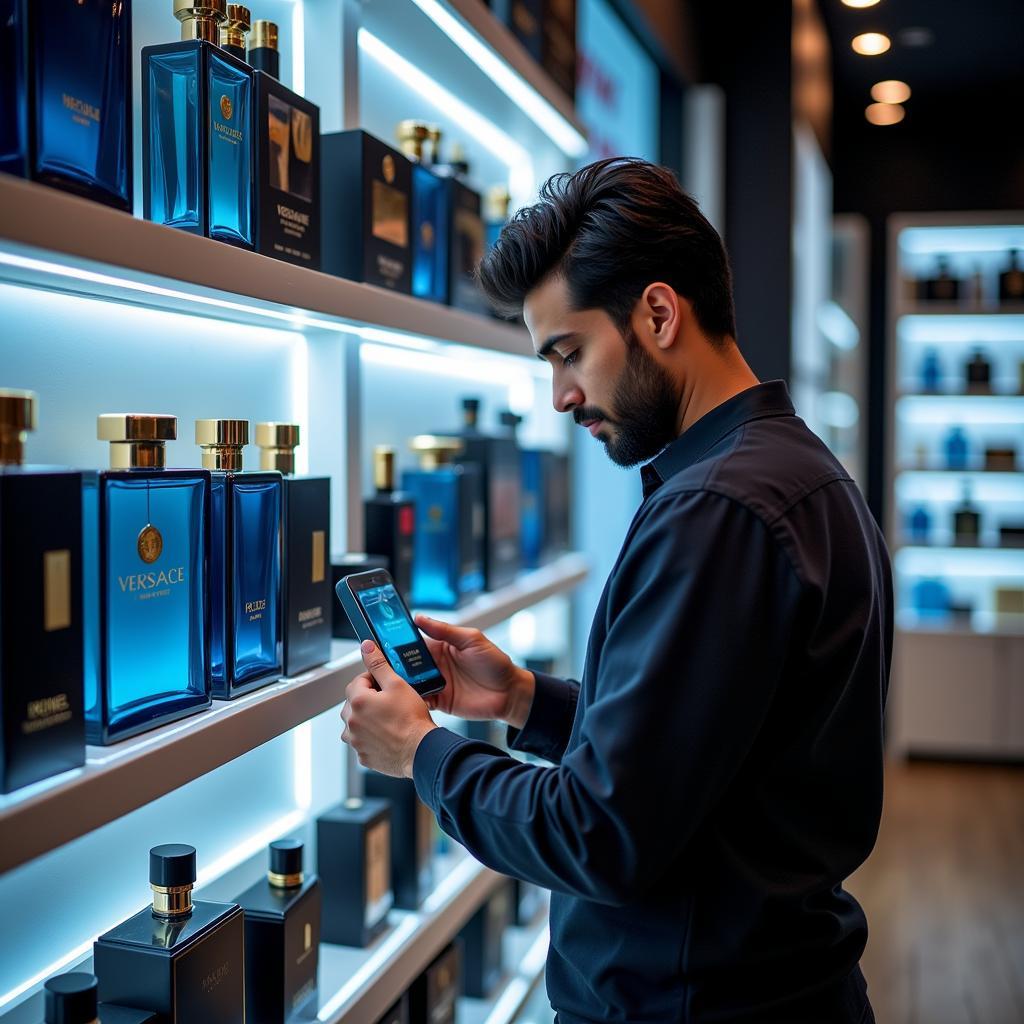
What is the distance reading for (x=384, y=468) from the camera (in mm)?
1551

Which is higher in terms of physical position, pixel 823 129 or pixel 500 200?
pixel 823 129

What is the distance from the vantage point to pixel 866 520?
1.18 metres

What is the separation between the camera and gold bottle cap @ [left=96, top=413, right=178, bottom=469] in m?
0.90

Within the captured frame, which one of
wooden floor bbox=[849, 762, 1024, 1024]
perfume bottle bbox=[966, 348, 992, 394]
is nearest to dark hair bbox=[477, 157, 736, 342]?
wooden floor bbox=[849, 762, 1024, 1024]

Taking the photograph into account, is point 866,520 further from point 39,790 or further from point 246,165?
point 39,790

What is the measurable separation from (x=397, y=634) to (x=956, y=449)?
4.91 meters

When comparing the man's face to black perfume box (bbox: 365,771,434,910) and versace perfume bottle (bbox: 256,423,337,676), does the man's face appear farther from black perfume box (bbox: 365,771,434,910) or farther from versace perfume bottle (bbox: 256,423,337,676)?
black perfume box (bbox: 365,771,434,910)

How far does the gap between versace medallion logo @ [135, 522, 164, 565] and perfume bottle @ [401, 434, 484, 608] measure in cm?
75

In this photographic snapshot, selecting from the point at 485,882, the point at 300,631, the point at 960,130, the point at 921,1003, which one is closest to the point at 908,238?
the point at 960,130

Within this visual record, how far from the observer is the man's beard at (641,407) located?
118 cm

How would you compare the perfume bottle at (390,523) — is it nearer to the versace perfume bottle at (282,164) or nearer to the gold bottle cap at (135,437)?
the versace perfume bottle at (282,164)

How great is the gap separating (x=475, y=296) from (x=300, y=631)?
2.51ft

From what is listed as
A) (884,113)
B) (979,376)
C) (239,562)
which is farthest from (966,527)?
(239,562)

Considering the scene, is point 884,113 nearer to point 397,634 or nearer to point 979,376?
point 979,376
